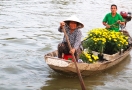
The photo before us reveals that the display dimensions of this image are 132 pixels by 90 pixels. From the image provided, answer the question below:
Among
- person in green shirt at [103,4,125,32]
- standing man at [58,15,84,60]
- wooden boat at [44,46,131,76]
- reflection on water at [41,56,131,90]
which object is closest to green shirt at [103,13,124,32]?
person in green shirt at [103,4,125,32]

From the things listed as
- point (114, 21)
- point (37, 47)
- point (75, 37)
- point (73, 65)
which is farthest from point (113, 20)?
point (73, 65)

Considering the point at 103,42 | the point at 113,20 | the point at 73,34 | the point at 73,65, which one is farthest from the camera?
the point at 113,20

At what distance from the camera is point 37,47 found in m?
9.31

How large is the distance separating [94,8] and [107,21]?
893cm

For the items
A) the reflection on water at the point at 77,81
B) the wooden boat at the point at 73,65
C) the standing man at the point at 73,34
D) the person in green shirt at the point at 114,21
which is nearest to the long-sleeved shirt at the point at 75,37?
the standing man at the point at 73,34

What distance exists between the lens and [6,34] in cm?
1068

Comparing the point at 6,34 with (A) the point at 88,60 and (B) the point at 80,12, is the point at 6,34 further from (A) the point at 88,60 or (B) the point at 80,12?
(B) the point at 80,12

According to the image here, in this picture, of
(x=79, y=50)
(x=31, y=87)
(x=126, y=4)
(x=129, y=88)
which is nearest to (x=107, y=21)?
(x=79, y=50)

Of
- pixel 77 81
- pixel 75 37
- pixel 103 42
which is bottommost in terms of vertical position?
pixel 77 81

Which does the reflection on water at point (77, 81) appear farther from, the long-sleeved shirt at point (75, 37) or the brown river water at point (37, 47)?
the long-sleeved shirt at point (75, 37)

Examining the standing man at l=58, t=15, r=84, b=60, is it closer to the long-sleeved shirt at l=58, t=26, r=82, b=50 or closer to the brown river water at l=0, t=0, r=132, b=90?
the long-sleeved shirt at l=58, t=26, r=82, b=50

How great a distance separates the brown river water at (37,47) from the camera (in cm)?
659

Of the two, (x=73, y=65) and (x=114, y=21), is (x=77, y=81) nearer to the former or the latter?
(x=73, y=65)

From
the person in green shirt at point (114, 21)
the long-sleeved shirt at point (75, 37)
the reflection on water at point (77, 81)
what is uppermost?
the person in green shirt at point (114, 21)
